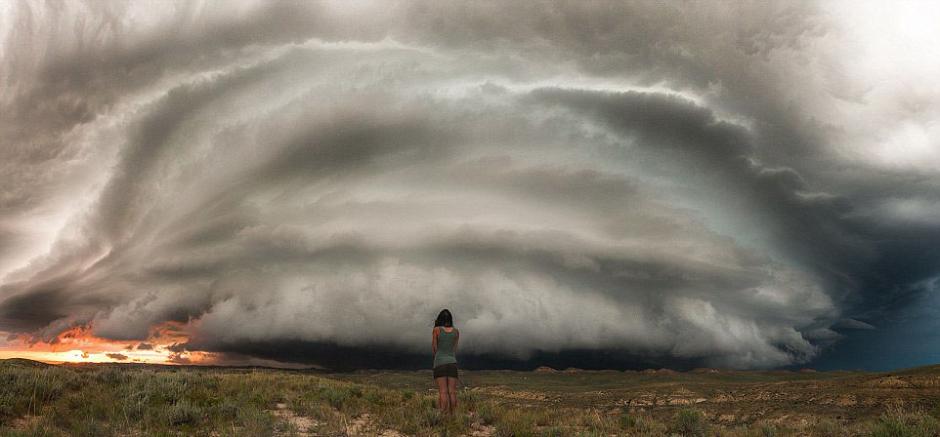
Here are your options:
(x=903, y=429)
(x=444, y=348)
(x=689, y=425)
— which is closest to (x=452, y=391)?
(x=444, y=348)

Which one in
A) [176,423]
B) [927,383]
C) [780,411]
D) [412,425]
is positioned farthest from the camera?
[927,383]

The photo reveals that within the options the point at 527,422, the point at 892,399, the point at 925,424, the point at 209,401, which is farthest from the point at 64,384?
the point at 892,399

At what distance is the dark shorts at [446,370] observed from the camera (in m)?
13.1

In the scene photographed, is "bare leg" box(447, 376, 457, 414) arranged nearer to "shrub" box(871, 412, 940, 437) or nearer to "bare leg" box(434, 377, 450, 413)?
"bare leg" box(434, 377, 450, 413)

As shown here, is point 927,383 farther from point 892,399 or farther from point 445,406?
point 445,406

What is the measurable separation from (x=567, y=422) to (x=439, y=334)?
173 inches

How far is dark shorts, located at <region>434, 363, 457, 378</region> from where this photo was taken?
13133 mm

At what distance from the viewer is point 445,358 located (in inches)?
520

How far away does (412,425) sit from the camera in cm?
1170

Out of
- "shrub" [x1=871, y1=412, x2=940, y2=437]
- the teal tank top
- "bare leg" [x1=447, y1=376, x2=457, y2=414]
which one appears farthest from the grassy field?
the teal tank top

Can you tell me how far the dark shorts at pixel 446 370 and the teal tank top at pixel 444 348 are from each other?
9 cm

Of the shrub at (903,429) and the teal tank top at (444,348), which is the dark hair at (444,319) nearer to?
the teal tank top at (444,348)

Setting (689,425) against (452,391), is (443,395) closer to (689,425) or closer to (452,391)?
(452,391)

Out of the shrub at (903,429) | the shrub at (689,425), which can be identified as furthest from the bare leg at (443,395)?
the shrub at (903,429)
